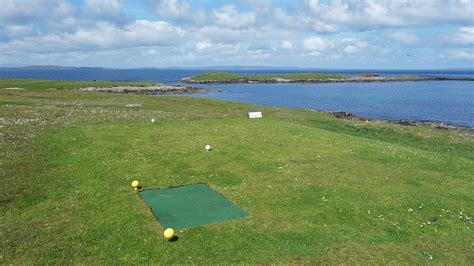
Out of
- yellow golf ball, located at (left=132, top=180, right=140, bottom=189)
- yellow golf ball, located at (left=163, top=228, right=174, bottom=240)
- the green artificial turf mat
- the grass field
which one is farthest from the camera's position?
yellow golf ball, located at (left=132, top=180, right=140, bottom=189)

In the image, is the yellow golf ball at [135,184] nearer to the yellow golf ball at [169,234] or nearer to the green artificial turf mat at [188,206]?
the green artificial turf mat at [188,206]

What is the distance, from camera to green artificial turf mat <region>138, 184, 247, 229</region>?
47.7 feet

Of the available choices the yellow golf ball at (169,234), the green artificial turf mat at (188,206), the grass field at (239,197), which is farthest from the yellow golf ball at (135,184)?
the yellow golf ball at (169,234)

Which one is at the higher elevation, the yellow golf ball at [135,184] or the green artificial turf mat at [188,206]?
the yellow golf ball at [135,184]

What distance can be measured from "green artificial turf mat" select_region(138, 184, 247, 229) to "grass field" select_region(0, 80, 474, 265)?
54cm

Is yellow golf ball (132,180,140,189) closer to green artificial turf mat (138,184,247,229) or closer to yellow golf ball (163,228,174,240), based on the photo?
green artificial turf mat (138,184,247,229)

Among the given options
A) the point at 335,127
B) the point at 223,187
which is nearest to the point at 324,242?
the point at 223,187

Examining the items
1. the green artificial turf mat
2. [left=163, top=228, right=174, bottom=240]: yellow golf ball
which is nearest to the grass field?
[left=163, top=228, right=174, bottom=240]: yellow golf ball

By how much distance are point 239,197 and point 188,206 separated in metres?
2.53

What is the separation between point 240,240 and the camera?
13000mm

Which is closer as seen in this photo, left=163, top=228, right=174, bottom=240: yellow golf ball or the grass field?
the grass field

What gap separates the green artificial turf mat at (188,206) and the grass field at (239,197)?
0.54m

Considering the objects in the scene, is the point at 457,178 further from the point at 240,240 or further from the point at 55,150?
the point at 55,150

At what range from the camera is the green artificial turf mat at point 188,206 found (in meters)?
14.5
